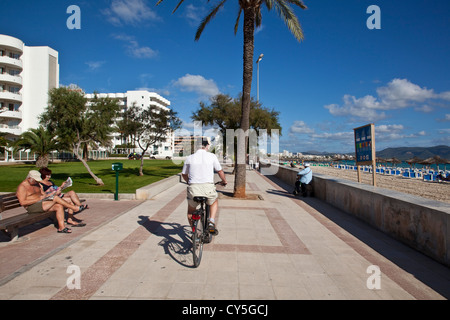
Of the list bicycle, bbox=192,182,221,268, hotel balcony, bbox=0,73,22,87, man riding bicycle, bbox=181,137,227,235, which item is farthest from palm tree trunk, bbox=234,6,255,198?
hotel balcony, bbox=0,73,22,87

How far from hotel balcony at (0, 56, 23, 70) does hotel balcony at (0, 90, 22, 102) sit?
439cm

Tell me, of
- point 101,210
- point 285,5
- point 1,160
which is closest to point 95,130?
point 101,210

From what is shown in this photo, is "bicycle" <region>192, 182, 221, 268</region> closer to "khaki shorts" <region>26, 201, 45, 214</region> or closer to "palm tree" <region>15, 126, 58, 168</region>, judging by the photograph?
"khaki shorts" <region>26, 201, 45, 214</region>

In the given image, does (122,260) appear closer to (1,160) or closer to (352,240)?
(352,240)

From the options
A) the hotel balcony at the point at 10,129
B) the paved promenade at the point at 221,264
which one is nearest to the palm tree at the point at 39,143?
the hotel balcony at the point at 10,129

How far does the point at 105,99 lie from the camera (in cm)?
1395

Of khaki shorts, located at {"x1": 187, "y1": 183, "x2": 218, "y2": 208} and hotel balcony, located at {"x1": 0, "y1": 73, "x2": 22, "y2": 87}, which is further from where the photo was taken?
hotel balcony, located at {"x1": 0, "y1": 73, "x2": 22, "y2": 87}

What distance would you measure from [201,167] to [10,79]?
52597 millimetres

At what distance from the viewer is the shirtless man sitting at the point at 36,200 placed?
17.4 feet

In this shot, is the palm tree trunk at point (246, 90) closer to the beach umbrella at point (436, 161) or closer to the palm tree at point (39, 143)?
the palm tree at point (39, 143)

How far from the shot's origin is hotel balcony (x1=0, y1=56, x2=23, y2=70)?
140 feet

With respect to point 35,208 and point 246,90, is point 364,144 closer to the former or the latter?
point 246,90

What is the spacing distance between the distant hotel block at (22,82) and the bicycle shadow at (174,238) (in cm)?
4601

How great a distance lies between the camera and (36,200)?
5.43 meters
